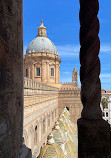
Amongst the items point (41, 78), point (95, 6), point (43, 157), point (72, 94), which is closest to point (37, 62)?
point (41, 78)

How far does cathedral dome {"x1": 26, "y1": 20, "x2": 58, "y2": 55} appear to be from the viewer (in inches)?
1155

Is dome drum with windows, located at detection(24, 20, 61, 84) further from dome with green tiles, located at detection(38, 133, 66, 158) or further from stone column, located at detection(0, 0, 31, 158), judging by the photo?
stone column, located at detection(0, 0, 31, 158)

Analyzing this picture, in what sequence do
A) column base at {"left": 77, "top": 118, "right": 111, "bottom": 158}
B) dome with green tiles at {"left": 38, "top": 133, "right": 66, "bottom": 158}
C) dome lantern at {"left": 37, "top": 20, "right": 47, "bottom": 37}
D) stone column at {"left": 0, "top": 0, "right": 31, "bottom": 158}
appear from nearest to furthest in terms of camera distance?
stone column at {"left": 0, "top": 0, "right": 31, "bottom": 158}
column base at {"left": 77, "top": 118, "right": 111, "bottom": 158}
dome with green tiles at {"left": 38, "top": 133, "right": 66, "bottom": 158}
dome lantern at {"left": 37, "top": 20, "right": 47, "bottom": 37}

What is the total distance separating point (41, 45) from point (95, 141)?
2957 centimetres

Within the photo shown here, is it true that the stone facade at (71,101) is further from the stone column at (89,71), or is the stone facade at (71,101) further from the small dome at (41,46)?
the stone column at (89,71)

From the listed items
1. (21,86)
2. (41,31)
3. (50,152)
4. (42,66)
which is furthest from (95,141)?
(41,31)

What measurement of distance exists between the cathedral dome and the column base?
27.9 metres

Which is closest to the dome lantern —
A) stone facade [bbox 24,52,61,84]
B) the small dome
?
the small dome

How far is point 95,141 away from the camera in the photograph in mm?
1274

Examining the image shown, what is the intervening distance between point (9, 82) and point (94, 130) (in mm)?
822

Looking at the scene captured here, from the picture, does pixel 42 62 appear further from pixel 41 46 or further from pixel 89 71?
pixel 89 71

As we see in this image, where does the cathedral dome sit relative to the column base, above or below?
above

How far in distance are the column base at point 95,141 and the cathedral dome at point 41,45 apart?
2792 cm

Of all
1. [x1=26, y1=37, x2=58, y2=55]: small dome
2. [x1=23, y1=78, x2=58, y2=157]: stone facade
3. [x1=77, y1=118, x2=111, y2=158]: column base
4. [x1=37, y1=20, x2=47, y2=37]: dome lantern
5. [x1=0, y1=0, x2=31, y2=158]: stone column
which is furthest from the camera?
[x1=37, y1=20, x2=47, y2=37]: dome lantern
